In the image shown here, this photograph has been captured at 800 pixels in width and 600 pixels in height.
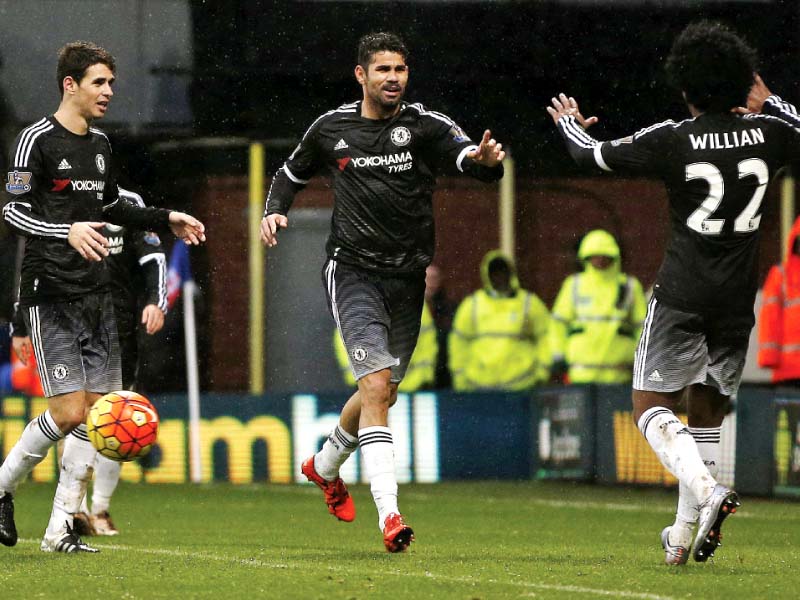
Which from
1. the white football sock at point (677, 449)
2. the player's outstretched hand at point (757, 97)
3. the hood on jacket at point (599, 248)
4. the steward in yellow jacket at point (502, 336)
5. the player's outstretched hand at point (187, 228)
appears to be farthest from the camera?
the steward in yellow jacket at point (502, 336)

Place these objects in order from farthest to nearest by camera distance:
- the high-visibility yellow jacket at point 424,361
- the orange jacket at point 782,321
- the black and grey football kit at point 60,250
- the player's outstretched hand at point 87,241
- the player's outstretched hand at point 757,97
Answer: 1. the high-visibility yellow jacket at point 424,361
2. the orange jacket at point 782,321
3. the black and grey football kit at point 60,250
4. the player's outstretched hand at point 87,241
5. the player's outstretched hand at point 757,97

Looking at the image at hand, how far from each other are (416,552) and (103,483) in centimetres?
249

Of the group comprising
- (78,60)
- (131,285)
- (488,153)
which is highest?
(78,60)

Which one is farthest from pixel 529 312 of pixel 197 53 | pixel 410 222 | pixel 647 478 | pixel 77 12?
pixel 410 222

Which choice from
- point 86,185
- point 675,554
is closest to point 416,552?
point 675,554

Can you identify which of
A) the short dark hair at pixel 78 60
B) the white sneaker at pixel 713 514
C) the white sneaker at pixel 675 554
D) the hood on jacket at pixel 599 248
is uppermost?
the short dark hair at pixel 78 60

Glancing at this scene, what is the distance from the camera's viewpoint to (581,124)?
26.1 ft

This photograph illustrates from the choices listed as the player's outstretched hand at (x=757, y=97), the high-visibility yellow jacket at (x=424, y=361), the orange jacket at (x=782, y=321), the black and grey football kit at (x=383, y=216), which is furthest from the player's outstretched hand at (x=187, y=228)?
the high-visibility yellow jacket at (x=424, y=361)

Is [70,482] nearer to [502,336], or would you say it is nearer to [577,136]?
[577,136]

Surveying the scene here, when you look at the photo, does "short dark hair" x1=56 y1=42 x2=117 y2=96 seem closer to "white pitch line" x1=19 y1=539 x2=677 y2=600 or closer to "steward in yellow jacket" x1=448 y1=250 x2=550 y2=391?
"white pitch line" x1=19 y1=539 x2=677 y2=600

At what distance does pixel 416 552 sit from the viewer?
27.8ft

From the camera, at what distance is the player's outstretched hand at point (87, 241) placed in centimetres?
798

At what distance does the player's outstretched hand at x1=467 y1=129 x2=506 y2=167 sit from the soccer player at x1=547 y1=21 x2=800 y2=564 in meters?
0.69

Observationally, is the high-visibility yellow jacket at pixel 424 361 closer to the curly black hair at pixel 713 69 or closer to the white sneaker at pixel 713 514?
the curly black hair at pixel 713 69
